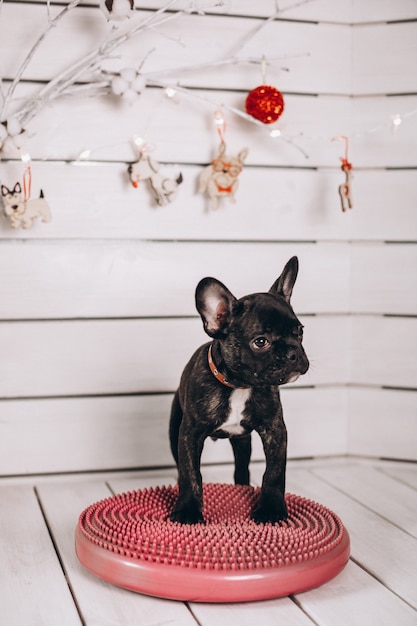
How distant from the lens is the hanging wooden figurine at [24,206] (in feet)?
5.38

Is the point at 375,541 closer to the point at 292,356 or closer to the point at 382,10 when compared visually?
the point at 292,356

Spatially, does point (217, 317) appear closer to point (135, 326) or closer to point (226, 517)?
point (226, 517)

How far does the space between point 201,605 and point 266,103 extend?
1.08 m

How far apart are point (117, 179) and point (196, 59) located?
33 centimetres

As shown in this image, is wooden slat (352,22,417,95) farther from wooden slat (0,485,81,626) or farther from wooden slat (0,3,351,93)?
wooden slat (0,485,81,626)

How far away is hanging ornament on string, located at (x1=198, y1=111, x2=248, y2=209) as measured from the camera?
1.77 meters

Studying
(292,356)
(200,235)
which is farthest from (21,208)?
(292,356)

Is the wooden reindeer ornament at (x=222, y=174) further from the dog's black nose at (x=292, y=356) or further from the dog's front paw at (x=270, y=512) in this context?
the dog's front paw at (x=270, y=512)

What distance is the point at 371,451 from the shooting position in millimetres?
1930

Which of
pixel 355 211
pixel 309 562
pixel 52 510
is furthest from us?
pixel 355 211

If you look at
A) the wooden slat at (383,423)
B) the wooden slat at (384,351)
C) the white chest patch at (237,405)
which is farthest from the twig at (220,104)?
the white chest patch at (237,405)

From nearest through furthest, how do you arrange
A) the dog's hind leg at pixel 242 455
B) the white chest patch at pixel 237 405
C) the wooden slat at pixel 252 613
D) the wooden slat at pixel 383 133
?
the wooden slat at pixel 252 613, the white chest patch at pixel 237 405, the dog's hind leg at pixel 242 455, the wooden slat at pixel 383 133

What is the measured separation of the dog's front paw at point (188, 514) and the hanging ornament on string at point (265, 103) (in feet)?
2.91

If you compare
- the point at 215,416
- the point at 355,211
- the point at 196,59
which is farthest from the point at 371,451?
the point at 196,59
